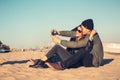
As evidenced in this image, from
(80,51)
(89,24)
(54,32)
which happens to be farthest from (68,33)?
(80,51)

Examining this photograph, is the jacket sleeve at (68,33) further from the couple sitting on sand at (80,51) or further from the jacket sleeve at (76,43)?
the jacket sleeve at (76,43)

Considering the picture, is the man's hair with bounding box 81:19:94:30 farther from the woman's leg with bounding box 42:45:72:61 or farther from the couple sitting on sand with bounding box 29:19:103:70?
the woman's leg with bounding box 42:45:72:61

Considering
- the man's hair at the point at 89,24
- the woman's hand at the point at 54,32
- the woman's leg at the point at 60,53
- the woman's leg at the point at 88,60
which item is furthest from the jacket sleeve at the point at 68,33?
the woman's leg at the point at 88,60

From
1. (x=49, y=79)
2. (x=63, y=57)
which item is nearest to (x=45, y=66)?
(x=63, y=57)

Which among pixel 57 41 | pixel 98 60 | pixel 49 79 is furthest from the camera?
pixel 98 60

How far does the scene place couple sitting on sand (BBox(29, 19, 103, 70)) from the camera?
5.58 m

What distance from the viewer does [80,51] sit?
5.59 meters

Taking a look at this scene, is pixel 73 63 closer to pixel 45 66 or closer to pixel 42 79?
pixel 45 66

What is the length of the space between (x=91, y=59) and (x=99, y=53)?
0.27 metres

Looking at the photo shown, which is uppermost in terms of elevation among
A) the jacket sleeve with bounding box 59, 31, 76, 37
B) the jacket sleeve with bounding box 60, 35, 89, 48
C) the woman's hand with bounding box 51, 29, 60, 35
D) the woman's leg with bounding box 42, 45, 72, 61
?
the woman's hand with bounding box 51, 29, 60, 35

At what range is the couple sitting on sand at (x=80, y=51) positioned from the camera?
18.3 feet

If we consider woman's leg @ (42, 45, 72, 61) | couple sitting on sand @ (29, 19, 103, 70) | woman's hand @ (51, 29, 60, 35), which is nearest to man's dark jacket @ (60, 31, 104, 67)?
couple sitting on sand @ (29, 19, 103, 70)

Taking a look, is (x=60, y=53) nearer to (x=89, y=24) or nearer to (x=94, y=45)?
(x=94, y=45)

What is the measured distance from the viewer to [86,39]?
5.54 m
